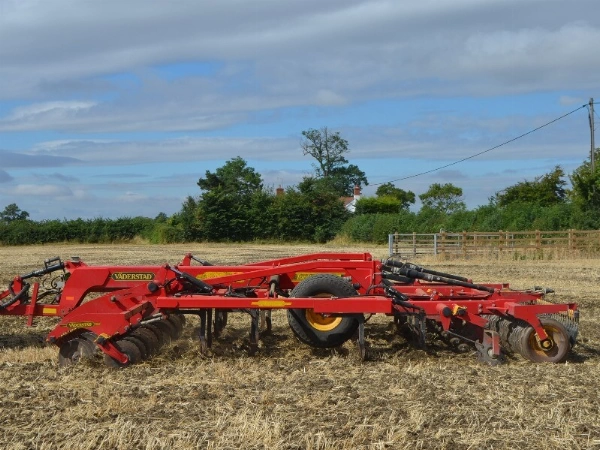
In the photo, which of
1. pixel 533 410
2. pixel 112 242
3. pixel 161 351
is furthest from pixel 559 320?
pixel 112 242

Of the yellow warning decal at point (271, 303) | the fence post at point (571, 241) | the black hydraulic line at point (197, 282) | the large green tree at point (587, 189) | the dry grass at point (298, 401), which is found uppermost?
the large green tree at point (587, 189)

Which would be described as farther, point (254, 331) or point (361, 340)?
point (254, 331)

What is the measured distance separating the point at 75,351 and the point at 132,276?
1304 mm

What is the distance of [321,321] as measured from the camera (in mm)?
9570

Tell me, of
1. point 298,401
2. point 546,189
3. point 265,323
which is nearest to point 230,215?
point 546,189

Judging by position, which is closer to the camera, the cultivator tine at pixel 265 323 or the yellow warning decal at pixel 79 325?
the yellow warning decal at pixel 79 325

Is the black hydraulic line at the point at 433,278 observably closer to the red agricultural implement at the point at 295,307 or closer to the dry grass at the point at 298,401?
the red agricultural implement at the point at 295,307

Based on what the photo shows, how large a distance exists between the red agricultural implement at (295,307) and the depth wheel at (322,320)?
0.04 feet

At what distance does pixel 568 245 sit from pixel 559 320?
23.5 metres

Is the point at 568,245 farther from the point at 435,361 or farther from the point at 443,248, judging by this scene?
the point at 435,361

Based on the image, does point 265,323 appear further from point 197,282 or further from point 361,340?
point 361,340

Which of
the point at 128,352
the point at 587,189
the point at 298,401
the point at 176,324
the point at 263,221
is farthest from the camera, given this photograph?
the point at 263,221

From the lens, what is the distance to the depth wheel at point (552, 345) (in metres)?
9.23

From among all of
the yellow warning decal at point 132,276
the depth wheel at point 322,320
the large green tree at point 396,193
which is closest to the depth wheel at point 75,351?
the yellow warning decal at point 132,276
